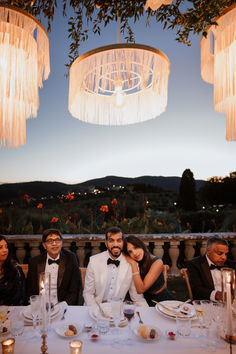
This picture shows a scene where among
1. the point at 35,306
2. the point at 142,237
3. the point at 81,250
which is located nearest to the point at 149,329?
the point at 35,306

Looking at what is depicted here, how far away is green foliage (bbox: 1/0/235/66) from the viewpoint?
2.10 metres

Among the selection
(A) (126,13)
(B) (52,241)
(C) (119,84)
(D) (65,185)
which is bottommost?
(B) (52,241)

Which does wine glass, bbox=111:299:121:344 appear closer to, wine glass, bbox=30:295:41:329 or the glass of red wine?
the glass of red wine

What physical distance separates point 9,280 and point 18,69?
90.0 inches

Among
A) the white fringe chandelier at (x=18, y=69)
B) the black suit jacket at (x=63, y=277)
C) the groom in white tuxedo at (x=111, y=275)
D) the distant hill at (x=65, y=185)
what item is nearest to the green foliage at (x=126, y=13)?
the white fringe chandelier at (x=18, y=69)

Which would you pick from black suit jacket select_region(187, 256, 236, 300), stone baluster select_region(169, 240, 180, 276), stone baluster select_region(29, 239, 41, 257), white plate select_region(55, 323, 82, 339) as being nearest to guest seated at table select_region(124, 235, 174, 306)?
black suit jacket select_region(187, 256, 236, 300)

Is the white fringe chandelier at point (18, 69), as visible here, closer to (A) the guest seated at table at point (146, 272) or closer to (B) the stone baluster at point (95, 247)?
(A) the guest seated at table at point (146, 272)

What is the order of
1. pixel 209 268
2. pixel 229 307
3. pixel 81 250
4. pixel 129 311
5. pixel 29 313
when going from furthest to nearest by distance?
pixel 81 250 < pixel 209 268 < pixel 29 313 < pixel 129 311 < pixel 229 307

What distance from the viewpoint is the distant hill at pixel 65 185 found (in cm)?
1415

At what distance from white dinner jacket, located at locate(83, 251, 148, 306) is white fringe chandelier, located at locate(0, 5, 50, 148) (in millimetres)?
1825

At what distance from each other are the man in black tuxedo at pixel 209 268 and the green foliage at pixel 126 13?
231 cm

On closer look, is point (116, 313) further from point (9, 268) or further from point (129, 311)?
point (9, 268)

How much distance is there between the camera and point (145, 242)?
12.7 feet

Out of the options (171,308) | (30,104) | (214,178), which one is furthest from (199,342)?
(214,178)
